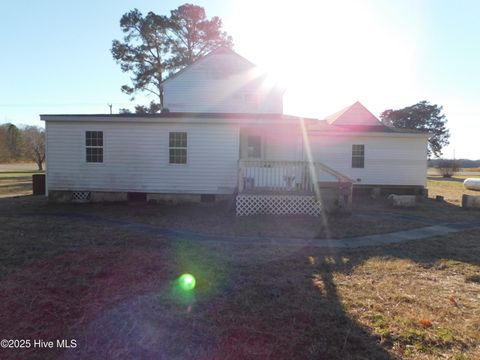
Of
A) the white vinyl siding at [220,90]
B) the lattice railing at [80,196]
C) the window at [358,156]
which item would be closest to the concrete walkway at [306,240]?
the lattice railing at [80,196]

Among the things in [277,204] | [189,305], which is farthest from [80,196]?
[189,305]

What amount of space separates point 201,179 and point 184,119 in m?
2.39

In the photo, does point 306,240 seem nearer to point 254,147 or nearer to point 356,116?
point 254,147

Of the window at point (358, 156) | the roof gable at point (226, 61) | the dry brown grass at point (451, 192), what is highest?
the roof gable at point (226, 61)

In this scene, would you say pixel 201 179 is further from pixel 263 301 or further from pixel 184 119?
pixel 263 301

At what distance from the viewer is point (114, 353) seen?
3121mm

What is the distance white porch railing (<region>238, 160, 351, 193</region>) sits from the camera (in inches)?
458

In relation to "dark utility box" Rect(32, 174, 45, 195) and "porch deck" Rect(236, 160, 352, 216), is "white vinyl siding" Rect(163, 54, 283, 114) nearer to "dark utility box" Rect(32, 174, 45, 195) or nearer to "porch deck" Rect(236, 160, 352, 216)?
"porch deck" Rect(236, 160, 352, 216)

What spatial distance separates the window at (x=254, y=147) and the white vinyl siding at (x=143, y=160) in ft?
8.66

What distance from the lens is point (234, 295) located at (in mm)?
4477

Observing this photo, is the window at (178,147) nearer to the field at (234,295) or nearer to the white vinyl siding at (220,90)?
the field at (234,295)

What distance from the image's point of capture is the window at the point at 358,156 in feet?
57.5

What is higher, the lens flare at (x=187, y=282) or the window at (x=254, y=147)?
the window at (x=254, y=147)

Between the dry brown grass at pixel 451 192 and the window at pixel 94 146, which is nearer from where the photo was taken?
the window at pixel 94 146
